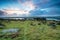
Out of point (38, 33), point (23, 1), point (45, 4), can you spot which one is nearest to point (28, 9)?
point (23, 1)

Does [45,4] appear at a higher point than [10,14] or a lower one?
higher

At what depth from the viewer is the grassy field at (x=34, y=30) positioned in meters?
1.66

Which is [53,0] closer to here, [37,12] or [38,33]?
[37,12]

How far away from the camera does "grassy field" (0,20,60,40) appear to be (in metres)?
1.66

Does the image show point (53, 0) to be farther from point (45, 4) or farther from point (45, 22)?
point (45, 22)

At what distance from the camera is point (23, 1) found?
1.77 m

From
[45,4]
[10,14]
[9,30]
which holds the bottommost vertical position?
[9,30]

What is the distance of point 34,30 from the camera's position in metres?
1.69

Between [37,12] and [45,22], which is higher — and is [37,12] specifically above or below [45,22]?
above

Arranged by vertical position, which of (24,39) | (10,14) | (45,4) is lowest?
(24,39)

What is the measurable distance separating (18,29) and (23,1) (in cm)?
37

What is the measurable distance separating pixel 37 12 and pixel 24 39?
39 cm

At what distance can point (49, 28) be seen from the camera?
1711mm

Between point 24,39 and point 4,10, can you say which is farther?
point 4,10
